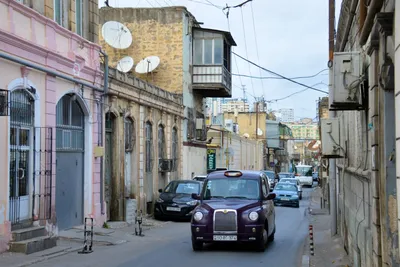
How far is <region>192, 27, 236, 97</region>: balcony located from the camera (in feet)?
111

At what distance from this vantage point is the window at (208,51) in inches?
1332

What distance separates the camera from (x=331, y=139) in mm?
12719

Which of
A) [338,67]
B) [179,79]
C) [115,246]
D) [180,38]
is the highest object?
[180,38]

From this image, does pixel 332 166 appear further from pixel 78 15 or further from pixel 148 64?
pixel 148 64

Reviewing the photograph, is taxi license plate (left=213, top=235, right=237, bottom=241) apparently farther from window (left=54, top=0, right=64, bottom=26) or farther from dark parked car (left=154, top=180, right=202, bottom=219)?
dark parked car (left=154, top=180, right=202, bottom=219)

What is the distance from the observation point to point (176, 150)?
31516 mm

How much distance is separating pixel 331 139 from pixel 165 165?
16170 millimetres

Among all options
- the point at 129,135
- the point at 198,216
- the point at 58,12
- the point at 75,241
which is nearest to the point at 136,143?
the point at 129,135

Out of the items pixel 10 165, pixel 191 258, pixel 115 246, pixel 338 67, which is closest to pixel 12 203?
pixel 10 165

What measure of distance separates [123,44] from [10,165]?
1687 cm

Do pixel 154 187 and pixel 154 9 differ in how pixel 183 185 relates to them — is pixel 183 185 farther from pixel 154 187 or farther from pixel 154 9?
pixel 154 9

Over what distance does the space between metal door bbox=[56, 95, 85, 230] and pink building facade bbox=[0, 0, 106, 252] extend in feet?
0.10

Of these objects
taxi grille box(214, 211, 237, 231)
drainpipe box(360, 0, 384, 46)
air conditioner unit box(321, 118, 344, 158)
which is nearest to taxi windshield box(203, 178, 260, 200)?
taxi grille box(214, 211, 237, 231)

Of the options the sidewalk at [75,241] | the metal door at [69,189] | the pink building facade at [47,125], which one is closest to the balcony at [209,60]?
the sidewalk at [75,241]
